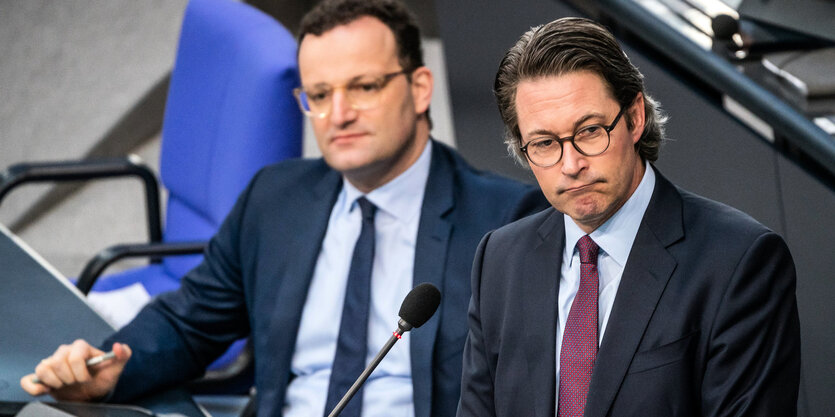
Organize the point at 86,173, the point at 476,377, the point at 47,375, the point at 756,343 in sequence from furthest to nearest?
the point at 86,173 < the point at 47,375 < the point at 476,377 < the point at 756,343

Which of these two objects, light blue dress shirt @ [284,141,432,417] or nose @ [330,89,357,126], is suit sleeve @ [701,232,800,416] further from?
nose @ [330,89,357,126]

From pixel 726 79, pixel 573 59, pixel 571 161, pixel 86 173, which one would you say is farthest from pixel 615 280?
pixel 86 173

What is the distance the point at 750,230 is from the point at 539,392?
1.01 feet

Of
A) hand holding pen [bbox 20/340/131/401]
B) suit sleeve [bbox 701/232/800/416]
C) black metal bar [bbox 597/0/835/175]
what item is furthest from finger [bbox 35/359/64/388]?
black metal bar [bbox 597/0/835/175]

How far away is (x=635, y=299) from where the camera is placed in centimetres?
116

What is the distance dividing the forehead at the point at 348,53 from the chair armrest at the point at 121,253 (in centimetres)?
59

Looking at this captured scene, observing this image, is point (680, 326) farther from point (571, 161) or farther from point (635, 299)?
point (571, 161)

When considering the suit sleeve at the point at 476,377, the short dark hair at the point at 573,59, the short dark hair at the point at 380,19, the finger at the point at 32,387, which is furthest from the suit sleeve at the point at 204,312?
the short dark hair at the point at 573,59

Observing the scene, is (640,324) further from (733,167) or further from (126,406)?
(126,406)

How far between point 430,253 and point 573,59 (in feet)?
1.97

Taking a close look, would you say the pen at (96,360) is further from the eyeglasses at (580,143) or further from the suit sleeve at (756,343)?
the suit sleeve at (756,343)

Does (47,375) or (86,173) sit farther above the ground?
(86,173)

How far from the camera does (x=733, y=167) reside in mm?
1704

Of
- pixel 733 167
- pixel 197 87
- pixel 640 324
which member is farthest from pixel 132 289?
pixel 640 324
